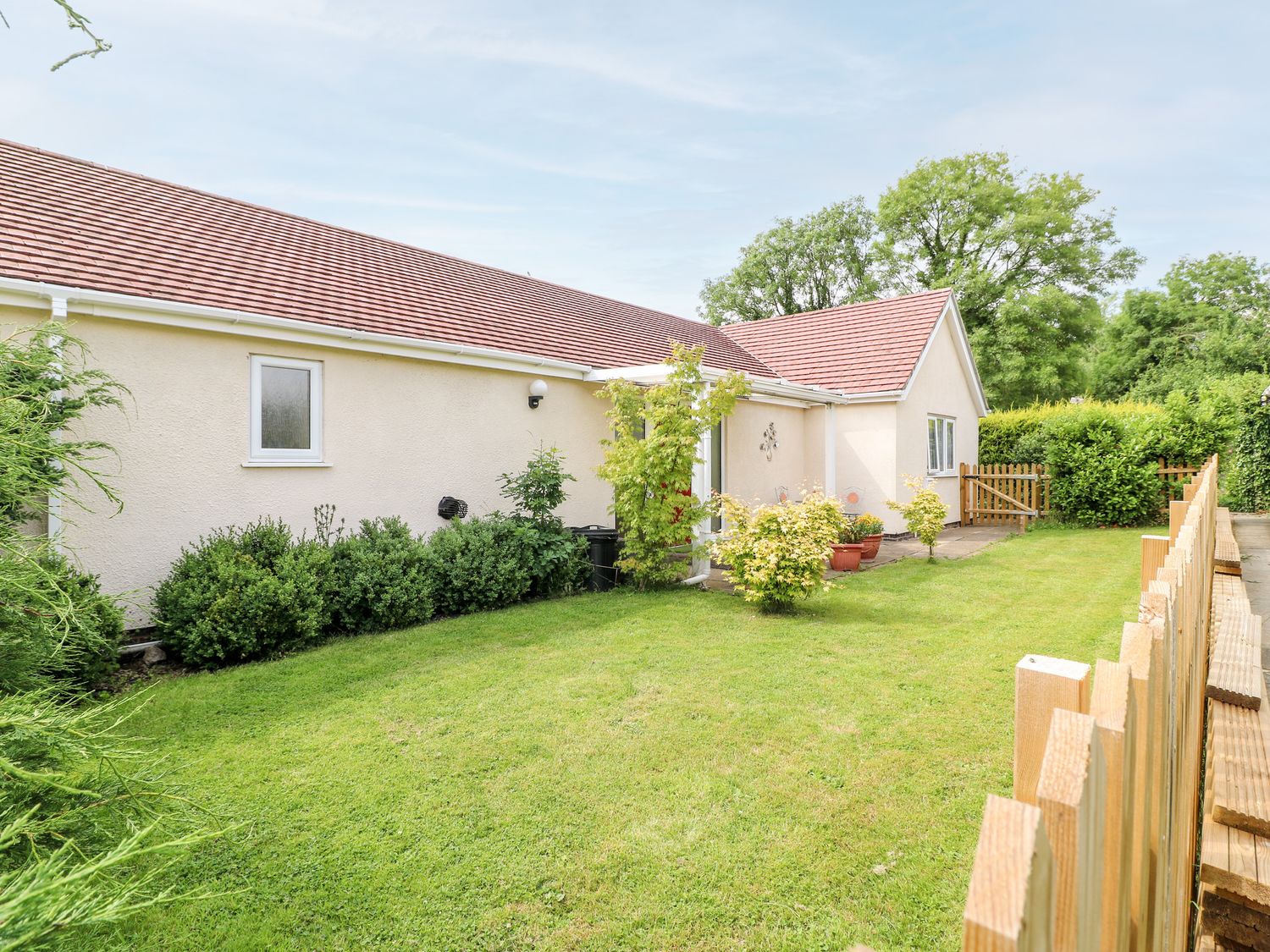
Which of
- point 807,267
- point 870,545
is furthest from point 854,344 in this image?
point 807,267

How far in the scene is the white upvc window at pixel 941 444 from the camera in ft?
53.7

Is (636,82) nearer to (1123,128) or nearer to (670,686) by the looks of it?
(670,686)

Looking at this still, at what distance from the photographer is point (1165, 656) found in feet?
5.04

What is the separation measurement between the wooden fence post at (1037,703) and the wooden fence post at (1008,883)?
435 millimetres

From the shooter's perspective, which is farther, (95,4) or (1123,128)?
(1123,128)

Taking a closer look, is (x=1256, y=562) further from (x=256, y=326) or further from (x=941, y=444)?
(x=256, y=326)

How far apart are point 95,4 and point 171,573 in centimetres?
607

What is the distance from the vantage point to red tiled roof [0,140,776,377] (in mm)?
7277

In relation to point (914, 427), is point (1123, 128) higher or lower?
higher

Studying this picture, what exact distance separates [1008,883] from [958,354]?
65.1 ft

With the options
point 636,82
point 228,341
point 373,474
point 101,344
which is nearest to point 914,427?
point 636,82

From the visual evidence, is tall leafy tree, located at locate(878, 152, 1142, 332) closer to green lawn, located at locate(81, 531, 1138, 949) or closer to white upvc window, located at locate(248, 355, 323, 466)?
green lawn, located at locate(81, 531, 1138, 949)

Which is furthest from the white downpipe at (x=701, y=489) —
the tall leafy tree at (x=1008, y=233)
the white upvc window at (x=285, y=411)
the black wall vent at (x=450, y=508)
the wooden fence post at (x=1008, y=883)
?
the tall leafy tree at (x=1008, y=233)

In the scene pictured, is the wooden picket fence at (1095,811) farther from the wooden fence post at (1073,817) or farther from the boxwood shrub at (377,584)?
the boxwood shrub at (377,584)
